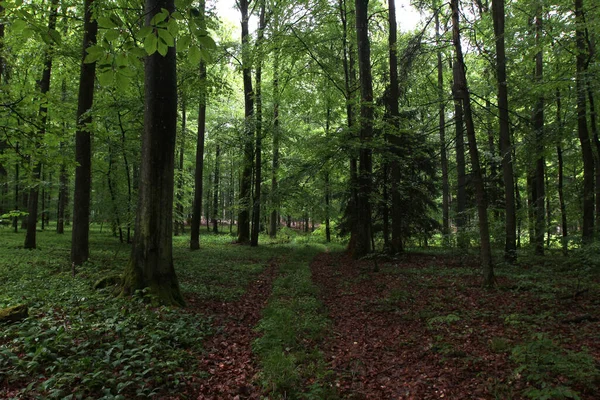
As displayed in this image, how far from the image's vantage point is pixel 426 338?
5.29 m

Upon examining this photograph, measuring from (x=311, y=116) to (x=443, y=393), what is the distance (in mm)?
21988

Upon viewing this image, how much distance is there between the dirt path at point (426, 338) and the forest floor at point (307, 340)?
0.07 feet

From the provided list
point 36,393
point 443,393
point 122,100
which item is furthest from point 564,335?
point 122,100

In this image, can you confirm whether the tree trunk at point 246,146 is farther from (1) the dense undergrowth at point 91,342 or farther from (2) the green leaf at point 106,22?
(2) the green leaf at point 106,22

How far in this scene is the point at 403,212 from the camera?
15086 mm

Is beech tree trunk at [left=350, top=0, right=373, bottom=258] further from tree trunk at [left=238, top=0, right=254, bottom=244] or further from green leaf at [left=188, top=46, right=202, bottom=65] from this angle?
green leaf at [left=188, top=46, right=202, bottom=65]

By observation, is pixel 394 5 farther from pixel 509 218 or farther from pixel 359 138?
pixel 509 218

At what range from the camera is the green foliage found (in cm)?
323

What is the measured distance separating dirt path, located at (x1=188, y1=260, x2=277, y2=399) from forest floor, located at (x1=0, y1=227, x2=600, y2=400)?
0.9 inches

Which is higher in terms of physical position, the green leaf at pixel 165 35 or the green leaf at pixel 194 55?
the green leaf at pixel 165 35

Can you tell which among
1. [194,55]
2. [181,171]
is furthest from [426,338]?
[181,171]

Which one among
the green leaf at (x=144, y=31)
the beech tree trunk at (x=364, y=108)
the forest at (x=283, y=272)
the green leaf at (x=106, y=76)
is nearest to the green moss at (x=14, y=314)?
the forest at (x=283, y=272)

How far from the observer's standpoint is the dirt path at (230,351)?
12.8ft

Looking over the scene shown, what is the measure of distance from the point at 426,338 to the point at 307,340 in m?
1.83
